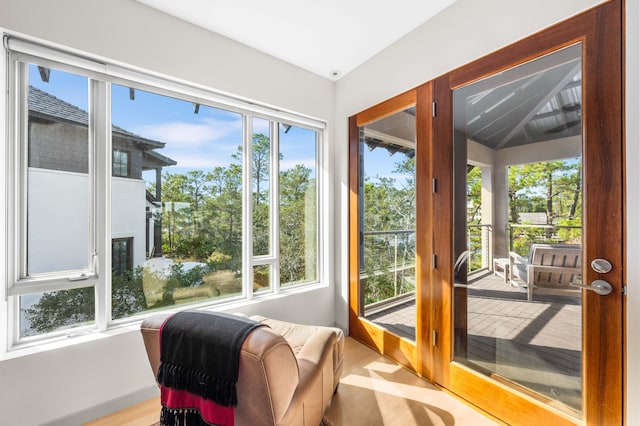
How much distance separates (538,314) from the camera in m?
1.67

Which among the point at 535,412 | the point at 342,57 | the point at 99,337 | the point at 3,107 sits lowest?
the point at 535,412

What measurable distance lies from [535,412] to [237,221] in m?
2.49

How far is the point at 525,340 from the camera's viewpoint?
5.65 ft

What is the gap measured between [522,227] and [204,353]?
191cm

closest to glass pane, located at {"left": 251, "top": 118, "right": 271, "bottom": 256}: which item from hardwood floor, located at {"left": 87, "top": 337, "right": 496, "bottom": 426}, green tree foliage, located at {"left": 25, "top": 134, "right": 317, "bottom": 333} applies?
green tree foliage, located at {"left": 25, "top": 134, "right": 317, "bottom": 333}

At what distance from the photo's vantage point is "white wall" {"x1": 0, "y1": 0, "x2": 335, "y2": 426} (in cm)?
160

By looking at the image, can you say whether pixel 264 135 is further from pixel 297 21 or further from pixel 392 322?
pixel 392 322

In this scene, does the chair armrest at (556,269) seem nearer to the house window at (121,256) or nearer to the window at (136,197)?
the window at (136,197)

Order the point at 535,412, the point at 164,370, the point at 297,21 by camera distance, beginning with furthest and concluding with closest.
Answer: the point at 297,21
the point at 535,412
the point at 164,370

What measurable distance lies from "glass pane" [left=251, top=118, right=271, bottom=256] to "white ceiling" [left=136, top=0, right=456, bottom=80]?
0.72 metres

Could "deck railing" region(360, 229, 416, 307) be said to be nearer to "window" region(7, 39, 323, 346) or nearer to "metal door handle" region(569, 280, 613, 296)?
"window" region(7, 39, 323, 346)

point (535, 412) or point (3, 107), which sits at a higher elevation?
point (3, 107)

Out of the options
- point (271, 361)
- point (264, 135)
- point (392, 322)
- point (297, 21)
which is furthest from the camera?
point (264, 135)

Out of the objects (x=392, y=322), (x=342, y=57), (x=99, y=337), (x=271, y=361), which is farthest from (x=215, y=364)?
(x=342, y=57)
